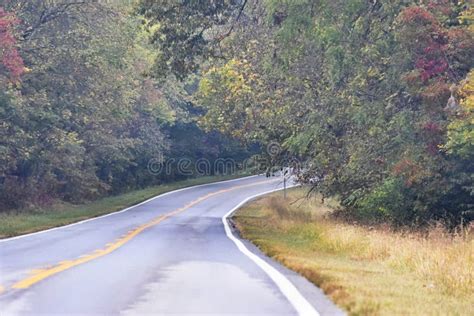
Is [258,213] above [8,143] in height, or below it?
below

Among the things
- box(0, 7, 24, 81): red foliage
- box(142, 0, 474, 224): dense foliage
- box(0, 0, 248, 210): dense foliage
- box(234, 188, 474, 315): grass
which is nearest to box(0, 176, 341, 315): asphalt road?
box(234, 188, 474, 315): grass

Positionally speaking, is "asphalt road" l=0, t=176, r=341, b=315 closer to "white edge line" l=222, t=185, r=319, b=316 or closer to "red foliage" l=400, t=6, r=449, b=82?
"white edge line" l=222, t=185, r=319, b=316

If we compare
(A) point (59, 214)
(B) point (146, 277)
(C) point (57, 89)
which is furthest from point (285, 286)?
(C) point (57, 89)

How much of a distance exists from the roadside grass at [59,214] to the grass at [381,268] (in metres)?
7.73

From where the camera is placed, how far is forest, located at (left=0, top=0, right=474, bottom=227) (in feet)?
67.6

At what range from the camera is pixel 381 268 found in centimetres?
1252

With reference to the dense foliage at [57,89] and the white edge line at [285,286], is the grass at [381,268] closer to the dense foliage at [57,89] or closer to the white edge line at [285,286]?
the white edge line at [285,286]

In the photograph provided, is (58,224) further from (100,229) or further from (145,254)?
(145,254)

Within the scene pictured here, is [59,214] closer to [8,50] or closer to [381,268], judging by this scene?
[8,50]

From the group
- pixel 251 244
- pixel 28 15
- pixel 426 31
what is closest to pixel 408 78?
pixel 426 31

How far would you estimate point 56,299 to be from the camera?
29.3ft

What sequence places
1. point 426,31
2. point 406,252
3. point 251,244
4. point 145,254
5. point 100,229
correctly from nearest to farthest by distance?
1. point 406,252
2. point 145,254
3. point 251,244
4. point 426,31
5. point 100,229

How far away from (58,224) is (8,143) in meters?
5.22

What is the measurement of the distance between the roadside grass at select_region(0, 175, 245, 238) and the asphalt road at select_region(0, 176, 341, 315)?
8.66ft
